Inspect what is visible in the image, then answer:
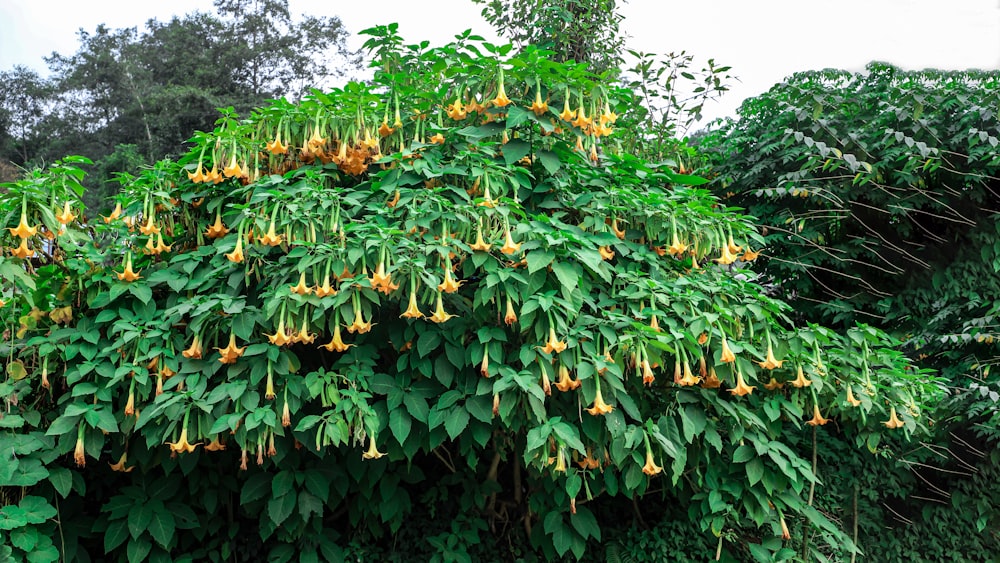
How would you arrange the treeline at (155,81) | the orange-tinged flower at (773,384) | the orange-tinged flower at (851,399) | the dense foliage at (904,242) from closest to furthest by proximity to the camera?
the orange-tinged flower at (851,399) < the orange-tinged flower at (773,384) < the dense foliage at (904,242) < the treeline at (155,81)

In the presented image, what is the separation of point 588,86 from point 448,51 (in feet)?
2.78

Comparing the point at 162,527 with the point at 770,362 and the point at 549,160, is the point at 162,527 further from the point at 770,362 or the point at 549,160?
the point at 770,362

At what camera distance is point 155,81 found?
27.4 metres

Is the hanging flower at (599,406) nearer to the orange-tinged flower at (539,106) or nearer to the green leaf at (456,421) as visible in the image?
the green leaf at (456,421)

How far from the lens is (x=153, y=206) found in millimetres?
3473

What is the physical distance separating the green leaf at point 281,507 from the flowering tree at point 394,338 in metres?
0.01

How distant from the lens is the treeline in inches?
924

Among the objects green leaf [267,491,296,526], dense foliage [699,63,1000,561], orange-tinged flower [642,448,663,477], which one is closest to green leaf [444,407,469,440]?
orange-tinged flower [642,448,663,477]

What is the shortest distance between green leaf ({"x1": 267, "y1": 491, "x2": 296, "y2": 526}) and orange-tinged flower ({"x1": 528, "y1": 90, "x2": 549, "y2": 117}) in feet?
6.85

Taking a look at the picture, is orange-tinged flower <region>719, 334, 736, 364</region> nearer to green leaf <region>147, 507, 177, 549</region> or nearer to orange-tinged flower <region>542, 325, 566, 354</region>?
orange-tinged flower <region>542, 325, 566, 354</region>

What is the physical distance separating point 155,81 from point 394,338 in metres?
28.3

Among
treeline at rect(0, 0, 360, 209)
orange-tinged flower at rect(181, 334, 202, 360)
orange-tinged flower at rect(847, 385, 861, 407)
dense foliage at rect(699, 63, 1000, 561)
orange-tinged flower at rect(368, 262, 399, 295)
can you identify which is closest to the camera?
orange-tinged flower at rect(368, 262, 399, 295)

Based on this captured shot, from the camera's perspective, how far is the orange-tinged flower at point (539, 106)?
323 centimetres

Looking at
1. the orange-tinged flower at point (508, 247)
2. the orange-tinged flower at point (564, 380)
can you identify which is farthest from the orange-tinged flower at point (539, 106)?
the orange-tinged flower at point (564, 380)
